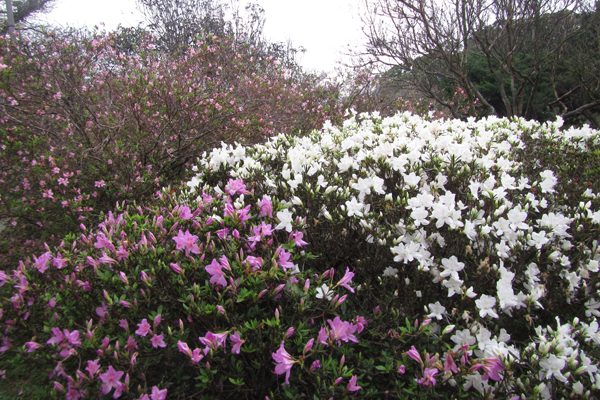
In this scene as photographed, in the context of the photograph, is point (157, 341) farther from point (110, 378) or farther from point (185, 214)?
point (185, 214)

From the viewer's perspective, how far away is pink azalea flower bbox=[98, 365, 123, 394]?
4.24 feet

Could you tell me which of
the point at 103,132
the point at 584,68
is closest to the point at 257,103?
the point at 103,132

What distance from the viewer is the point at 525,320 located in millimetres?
1683

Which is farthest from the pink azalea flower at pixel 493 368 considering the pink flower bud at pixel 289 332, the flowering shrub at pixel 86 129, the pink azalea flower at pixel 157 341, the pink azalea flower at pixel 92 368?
the flowering shrub at pixel 86 129

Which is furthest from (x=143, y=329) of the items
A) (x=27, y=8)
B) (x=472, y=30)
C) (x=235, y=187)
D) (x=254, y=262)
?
(x=27, y=8)

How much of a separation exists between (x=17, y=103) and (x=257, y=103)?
3.70m

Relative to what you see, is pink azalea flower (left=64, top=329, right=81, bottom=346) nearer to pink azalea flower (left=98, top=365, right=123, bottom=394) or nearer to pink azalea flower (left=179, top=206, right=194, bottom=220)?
pink azalea flower (left=98, top=365, right=123, bottom=394)

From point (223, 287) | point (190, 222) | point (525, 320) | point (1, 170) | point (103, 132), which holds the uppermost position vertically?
point (103, 132)

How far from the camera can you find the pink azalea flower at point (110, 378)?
129 centimetres

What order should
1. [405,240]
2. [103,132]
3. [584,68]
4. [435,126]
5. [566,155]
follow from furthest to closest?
[584,68], [103,132], [435,126], [566,155], [405,240]

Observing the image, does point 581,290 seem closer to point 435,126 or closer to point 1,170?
point 435,126

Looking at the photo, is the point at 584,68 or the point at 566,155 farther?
the point at 584,68

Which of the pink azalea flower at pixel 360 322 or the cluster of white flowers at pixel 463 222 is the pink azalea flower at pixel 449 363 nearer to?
the cluster of white flowers at pixel 463 222

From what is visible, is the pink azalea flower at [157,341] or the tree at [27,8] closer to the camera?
the pink azalea flower at [157,341]
